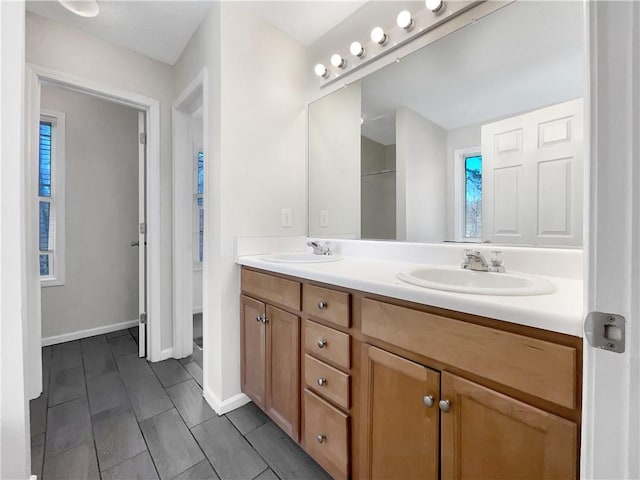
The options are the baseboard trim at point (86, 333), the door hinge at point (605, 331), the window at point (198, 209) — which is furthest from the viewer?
the window at point (198, 209)

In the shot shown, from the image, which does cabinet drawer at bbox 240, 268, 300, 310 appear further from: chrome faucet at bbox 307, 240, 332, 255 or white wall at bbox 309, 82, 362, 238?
white wall at bbox 309, 82, 362, 238

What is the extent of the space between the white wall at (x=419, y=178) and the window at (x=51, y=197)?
286 centimetres

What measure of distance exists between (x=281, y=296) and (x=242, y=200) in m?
0.65

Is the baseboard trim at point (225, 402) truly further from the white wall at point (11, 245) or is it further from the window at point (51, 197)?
the window at point (51, 197)

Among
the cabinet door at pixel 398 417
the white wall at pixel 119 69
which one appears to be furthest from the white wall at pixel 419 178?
the white wall at pixel 119 69

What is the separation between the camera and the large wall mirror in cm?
102

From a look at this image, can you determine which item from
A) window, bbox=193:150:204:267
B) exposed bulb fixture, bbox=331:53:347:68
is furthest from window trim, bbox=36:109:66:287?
exposed bulb fixture, bbox=331:53:347:68

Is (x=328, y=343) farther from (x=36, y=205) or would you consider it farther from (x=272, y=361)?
(x=36, y=205)

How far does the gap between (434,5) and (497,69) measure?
427mm

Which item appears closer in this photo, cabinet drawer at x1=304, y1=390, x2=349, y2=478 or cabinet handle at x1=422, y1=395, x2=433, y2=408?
cabinet handle at x1=422, y1=395, x2=433, y2=408

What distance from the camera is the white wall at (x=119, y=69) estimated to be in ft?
5.69

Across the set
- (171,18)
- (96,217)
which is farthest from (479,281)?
(96,217)

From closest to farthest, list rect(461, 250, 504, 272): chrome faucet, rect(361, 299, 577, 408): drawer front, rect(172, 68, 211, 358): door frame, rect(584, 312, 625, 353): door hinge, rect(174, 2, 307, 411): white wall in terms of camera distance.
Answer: rect(584, 312, 625, 353): door hinge
rect(361, 299, 577, 408): drawer front
rect(461, 250, 504, 272): chrome faucet
rect(174, 2, 307, 411): white wall
rect(172, 68, 211, 358): door frame

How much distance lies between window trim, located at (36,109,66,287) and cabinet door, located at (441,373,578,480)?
317 centimetres
